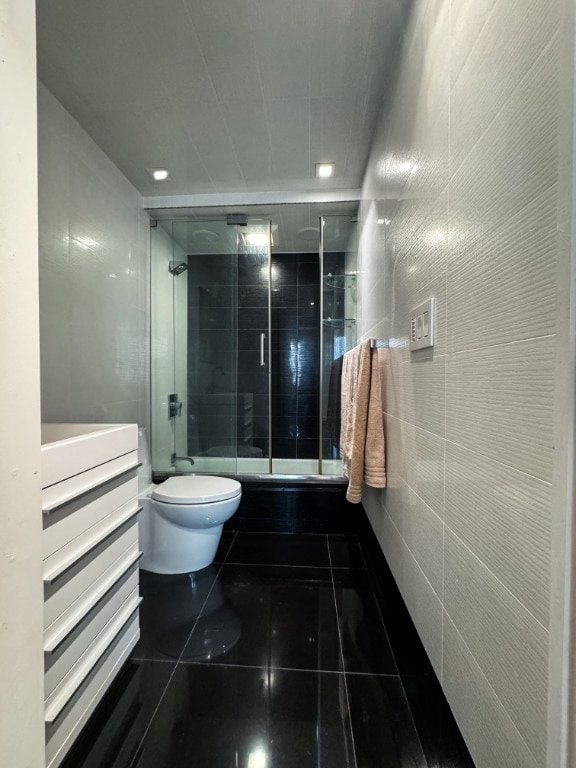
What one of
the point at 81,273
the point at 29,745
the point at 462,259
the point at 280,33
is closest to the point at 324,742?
the point at 29,745

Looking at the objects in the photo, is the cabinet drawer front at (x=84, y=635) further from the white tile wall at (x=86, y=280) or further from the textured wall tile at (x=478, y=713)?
the textured wall tile at (x=478, y=713)

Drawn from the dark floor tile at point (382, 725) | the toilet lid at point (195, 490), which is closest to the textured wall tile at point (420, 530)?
the dark floor tile at point (382, 725)

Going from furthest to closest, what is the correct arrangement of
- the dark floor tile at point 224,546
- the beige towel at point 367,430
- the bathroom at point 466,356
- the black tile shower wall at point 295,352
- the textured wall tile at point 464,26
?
the black tile shower wall at point 295,352
the dark floor tile at point 224,546
the beige towel at point 367,430
the textured wall tile at point 464,26
the bathroom at point 466,356

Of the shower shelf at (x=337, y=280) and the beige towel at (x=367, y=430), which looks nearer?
the beige towel at (x=367, y=430)

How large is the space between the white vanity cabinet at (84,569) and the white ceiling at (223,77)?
150 cm

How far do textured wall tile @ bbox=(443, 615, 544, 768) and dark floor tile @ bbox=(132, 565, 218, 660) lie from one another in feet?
3.19

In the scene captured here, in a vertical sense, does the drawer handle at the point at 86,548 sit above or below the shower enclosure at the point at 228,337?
below

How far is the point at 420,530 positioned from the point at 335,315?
71.8 inches

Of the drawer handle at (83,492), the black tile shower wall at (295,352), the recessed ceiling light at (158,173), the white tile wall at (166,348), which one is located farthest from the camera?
the black tile shower wall at (295,352)

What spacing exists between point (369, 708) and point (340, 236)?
8.50 ft

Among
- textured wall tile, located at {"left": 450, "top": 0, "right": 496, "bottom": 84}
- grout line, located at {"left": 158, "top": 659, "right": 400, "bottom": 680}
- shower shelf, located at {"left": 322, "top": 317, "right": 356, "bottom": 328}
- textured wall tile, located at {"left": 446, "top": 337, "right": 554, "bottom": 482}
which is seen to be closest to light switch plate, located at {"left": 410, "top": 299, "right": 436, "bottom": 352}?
textured wall tile, located at {"left": 446, "top": 337, "right": 554, "bottom": 482}

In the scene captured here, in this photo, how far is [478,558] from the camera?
64 cm

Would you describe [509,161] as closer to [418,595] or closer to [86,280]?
[418,595]

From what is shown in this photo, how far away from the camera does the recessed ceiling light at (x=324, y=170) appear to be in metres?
1.91
